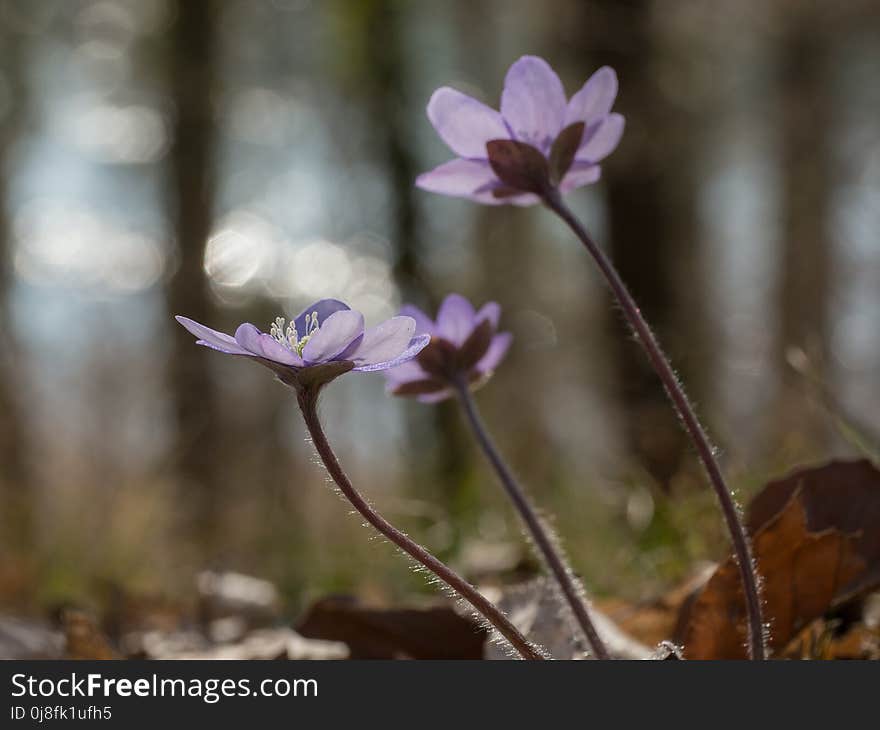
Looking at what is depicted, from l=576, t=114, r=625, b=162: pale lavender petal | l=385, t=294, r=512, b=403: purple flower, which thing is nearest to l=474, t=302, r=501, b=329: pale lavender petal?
l=385, t=294, r=512, b=403: purple flower

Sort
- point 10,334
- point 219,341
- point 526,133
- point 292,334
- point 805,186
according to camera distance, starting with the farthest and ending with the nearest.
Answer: point 805,186, point 10,334, point 526,133, point 292,334, point 219,341

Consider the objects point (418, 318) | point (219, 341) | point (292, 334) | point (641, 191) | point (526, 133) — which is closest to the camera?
point (219, 341)

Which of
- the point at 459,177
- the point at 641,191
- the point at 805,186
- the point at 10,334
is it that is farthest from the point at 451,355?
the point at 805,186

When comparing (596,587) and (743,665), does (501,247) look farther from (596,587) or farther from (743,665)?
(743,665)

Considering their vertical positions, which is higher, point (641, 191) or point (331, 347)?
point (641, 191)

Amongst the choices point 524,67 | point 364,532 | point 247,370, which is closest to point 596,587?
point 524,67

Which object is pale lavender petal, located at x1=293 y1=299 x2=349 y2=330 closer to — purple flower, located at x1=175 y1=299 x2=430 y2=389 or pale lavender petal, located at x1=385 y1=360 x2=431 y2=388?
purple flower, located at x1=175 y1=299 x2=430 y2=389

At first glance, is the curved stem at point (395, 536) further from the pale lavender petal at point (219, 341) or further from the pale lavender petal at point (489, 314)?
the pale lavender petal at point (489, 314)

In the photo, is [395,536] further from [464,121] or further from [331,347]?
[464,121]
